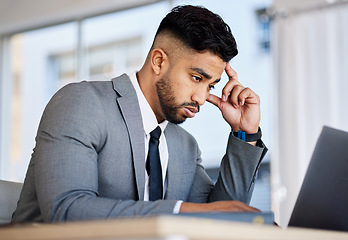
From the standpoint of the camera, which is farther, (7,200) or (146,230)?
(7,200)

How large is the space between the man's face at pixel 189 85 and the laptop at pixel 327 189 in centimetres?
52

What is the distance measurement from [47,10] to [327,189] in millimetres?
4336

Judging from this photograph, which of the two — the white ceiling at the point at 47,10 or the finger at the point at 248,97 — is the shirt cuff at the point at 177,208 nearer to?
the finger at the point at 248,97

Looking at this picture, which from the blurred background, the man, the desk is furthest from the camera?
the blurred background

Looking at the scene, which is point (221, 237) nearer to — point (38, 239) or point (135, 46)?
point (38, 239)

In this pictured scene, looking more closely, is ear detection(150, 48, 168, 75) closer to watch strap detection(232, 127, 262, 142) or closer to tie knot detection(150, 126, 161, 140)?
tie knot detection(150, 126, 161, 140)

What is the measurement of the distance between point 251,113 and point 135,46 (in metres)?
3.91

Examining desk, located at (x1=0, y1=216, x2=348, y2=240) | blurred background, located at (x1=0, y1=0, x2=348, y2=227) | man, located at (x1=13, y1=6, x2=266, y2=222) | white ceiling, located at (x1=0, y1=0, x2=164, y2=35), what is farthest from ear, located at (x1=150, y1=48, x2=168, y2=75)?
white ceiling, located at (x1=0, y1=0, x2=164, y2=35)

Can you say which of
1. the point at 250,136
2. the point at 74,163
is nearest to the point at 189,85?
the point at 250,136

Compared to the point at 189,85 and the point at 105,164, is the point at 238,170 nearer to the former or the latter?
the point at 189,85

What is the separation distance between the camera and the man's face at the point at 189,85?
1867 millimetres

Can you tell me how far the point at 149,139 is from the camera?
1.80 m

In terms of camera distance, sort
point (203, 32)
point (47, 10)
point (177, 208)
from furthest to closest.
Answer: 1. point (47, 10)
2. point (203, 32)
3. point (177, 208)

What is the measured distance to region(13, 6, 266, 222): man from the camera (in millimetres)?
1352
